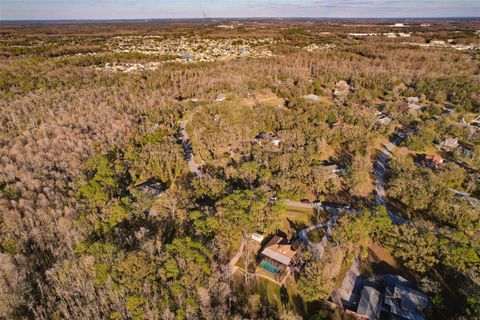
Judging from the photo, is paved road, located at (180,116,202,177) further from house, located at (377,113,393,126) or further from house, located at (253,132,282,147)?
house, located at (377,113,393,126)

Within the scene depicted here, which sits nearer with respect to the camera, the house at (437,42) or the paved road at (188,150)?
the paved road at (188,150)

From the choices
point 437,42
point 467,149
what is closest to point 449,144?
point 467,149

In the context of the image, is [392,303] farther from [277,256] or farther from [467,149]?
[467,149]

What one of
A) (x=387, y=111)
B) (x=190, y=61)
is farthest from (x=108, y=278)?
(x=190, y=61)

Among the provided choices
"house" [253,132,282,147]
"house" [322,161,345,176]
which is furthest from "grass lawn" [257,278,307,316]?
"house" [253,132,282,147]

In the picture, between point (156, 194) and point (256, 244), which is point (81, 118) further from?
point (256, 244)

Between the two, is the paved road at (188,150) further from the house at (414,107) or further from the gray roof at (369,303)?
the house at (414,107)

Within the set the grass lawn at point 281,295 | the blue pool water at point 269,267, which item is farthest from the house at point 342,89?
the grass lawn at point 281,295
